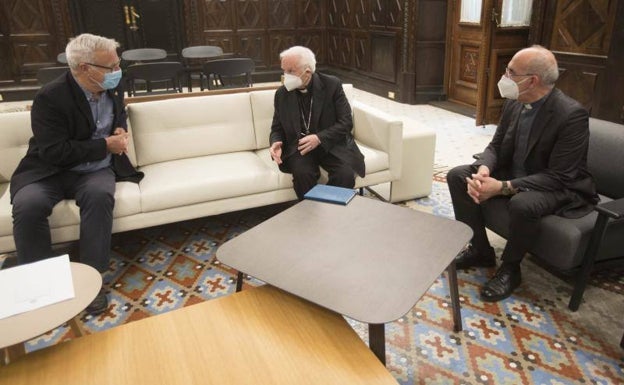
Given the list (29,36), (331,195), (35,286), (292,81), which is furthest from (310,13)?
(35,286)

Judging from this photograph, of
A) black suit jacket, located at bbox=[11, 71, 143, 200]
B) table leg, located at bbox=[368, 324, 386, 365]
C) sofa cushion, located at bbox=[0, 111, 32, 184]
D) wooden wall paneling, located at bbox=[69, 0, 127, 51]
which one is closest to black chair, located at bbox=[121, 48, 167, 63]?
wooden wall paneling, located at bbox=[69, 0, 127, 51]

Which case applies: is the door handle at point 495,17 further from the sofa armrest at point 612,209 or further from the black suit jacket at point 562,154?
the sofa armrest at point 612,209

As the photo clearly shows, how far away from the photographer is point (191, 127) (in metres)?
2.93

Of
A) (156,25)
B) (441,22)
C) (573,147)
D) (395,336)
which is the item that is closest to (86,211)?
(395,336)

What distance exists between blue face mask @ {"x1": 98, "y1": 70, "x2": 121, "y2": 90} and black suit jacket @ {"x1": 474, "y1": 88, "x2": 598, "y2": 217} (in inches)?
77.4

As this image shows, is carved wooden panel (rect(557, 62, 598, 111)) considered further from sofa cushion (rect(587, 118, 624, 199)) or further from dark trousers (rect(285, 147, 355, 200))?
dark trousers (rect(285, 147, 355, 200))

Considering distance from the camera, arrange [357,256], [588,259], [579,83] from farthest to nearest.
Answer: [579,83] → [588,259] → [357,256]

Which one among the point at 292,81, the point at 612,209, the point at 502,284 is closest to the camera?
the point at 612,209

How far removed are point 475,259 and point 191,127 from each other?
1.83m

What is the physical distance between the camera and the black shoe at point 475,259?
243 cm

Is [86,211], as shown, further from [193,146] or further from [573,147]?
[573,147]

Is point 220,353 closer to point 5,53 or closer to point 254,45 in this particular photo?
point 5,53

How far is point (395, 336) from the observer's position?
1.96 metres

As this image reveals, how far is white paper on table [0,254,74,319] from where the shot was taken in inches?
56.4
